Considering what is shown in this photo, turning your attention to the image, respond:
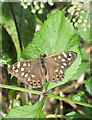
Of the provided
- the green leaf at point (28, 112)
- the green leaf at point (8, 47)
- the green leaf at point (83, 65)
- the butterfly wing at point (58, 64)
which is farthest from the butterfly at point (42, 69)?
the green leaf at point (83, 65)

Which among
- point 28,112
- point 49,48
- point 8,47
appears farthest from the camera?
point 8,47

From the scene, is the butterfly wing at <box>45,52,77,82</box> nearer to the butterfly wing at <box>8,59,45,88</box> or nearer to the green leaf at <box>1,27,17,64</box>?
the butterfly wing at <box>8,59,45,88</box>

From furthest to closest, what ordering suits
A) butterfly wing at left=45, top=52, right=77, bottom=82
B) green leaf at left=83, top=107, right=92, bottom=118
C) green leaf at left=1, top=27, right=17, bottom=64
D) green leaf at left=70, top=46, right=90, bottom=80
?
1. green leaf at left=70, top=46, right=90, bottom=80
2. green leaf at left=1, top=27, right=17, bottom=64
3. green leaf at left=83, top=107, right=92, bottom=118
4. butterfly wing at left=45, top=52, right=77, bottom=82

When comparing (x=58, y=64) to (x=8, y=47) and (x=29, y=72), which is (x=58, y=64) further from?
(x=8, y=47)

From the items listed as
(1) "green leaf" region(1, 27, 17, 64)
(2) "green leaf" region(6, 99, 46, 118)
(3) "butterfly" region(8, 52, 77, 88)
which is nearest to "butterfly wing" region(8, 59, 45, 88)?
(3) "butterfly" region(8, 52, 77, 88)

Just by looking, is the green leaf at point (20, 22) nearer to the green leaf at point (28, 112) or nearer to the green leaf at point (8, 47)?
the green leaf at point (8, 47)

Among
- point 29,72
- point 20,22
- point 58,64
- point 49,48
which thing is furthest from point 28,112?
point 20,22
